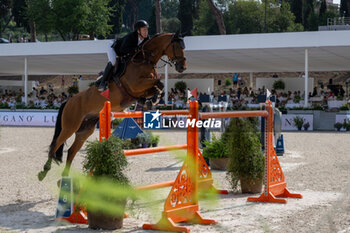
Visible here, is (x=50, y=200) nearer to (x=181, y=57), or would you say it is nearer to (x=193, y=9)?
(x=181, y=57)

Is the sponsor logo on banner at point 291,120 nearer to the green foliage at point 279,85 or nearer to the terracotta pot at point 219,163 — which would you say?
the green foliage at point 279,85

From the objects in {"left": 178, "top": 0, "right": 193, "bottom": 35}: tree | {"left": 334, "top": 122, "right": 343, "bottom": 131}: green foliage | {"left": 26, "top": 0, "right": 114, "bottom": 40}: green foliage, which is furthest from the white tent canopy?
{"left": 178, "top": 0, "right": 193, "bottom": 35}: tree

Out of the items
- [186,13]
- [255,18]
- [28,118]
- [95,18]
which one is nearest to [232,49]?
[28,118]

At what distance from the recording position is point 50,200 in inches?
258

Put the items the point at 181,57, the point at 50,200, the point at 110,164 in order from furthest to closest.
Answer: the point at 50,200
the point at 181,57
the point at 110,164

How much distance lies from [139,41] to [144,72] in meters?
0.54

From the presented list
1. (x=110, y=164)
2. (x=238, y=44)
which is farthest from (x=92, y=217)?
(x=238, y=44)

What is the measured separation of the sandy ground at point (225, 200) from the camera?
5.12 m

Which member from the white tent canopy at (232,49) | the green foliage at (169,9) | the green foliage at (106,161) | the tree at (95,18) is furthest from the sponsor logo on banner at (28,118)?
the green foliage at (169,9)

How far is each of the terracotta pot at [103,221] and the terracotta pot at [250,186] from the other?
2545mm

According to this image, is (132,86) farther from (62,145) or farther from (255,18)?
(255,18)

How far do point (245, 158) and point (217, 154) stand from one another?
2665 mm

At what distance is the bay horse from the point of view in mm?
6207

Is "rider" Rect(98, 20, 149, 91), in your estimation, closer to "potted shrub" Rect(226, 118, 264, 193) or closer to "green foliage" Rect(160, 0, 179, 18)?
"potted shrub" Rect(226, 118, 264, 193)
